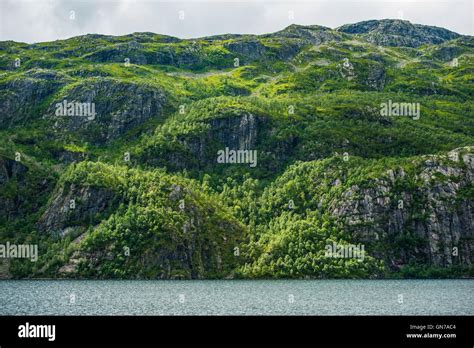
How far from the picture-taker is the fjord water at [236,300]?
113m

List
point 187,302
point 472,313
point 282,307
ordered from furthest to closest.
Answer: point 187,302 < point 282,307 < point 472,313

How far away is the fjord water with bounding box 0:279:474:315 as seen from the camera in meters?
113

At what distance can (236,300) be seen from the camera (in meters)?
135
